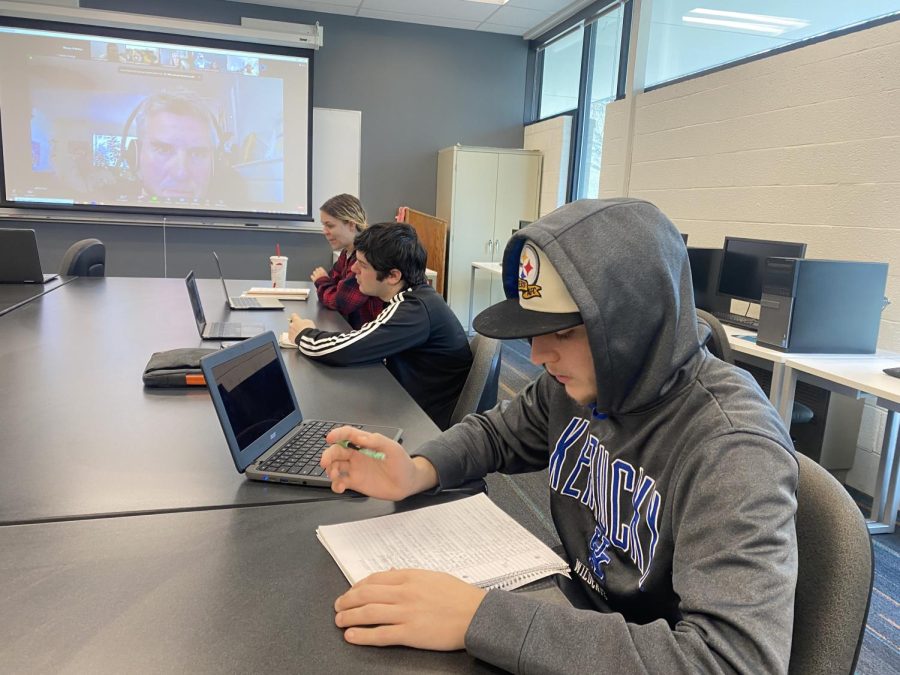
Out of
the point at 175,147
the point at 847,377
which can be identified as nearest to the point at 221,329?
the point at 847,377

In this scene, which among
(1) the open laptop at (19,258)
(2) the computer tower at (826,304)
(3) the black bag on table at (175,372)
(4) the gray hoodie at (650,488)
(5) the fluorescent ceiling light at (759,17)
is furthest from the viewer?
(5) the fluorescent ceiling light at (759,17)

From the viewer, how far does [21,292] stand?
2818 millimetres

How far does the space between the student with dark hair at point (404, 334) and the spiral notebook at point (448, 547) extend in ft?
3.15

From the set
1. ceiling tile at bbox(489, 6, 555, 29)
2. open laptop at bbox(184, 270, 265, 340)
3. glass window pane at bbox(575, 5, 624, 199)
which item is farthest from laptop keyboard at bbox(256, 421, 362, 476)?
ceiling tile at bbox(489, 6, 555, 29)

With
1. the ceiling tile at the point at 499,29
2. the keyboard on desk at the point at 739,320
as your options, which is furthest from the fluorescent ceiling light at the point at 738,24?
the ceiling tile at the point at 499,29

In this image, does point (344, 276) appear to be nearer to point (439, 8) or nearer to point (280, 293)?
point (280, 293)

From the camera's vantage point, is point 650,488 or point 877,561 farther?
point 877,561

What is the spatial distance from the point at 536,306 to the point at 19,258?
3.12m

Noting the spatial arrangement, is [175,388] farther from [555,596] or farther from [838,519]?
[838,519]

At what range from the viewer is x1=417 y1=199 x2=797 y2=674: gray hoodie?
597mm

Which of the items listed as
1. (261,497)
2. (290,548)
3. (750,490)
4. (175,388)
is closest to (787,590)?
(750,490)

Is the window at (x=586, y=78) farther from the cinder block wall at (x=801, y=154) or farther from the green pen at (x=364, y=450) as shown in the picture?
the green pen at (x=364, y=450)

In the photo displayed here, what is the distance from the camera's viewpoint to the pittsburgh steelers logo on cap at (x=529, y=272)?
2.58ft

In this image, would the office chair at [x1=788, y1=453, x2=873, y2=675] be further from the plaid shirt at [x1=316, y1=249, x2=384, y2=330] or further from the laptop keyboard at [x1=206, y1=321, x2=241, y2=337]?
the plaid shirt at [x1=316, y1=249, x2=384, y2=330]
